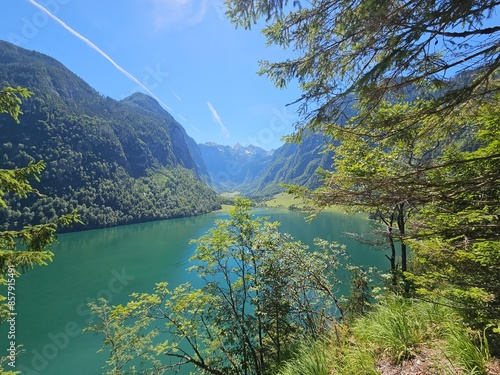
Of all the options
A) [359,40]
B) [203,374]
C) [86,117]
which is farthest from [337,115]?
[86,117]

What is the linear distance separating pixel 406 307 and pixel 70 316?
30.5m

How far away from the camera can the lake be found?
59.7 feet

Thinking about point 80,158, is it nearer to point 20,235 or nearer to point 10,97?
point 10,97

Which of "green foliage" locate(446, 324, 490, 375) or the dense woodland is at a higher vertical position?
the dense woodland

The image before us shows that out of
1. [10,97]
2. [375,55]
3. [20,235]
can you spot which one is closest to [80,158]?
[10,97]

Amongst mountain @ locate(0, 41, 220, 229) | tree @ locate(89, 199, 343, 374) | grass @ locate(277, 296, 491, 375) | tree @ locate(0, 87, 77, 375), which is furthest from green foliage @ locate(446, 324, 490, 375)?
mountain @ locate(0, 41, 220, 229)

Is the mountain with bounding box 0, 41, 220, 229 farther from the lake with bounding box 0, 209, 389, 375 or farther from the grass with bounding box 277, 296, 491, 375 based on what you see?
the grass with bounding box 277, 296, 491, 375

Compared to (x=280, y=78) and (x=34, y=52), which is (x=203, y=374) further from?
(x=34, y=52)

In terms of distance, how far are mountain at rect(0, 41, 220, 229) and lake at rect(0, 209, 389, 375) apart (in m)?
43.9

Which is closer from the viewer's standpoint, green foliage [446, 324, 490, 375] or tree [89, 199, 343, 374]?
green foliage [446, 324, 490, 375]

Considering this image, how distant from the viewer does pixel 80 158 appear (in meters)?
128

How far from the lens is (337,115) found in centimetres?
374

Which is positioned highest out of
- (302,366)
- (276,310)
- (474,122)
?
(474,122)

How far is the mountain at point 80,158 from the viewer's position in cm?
10106
